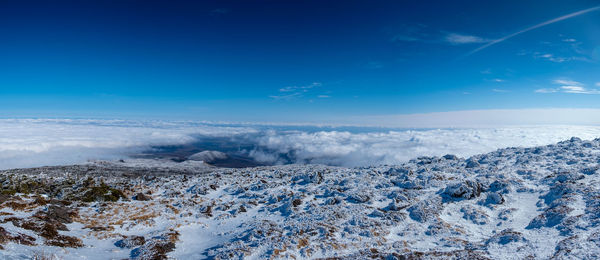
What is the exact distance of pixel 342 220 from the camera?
1695 centimetres

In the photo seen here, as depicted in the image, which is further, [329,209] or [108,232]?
[329,209]

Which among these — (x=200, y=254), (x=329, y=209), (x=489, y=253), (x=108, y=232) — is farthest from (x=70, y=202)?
(x=489, y=253)

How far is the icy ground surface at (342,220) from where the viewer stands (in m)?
12.6

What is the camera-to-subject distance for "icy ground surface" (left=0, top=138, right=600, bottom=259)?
12.6 meters

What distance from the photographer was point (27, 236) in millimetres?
12367

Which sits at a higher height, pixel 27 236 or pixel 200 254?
pixel 27 236

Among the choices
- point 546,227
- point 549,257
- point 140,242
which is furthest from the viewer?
point 140,242

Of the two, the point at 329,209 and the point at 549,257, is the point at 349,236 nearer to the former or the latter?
the point at 329,209

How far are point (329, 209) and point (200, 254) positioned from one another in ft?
31.4

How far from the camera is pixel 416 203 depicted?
18.9 m

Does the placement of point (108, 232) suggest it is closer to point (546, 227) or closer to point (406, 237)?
point (406, 237)

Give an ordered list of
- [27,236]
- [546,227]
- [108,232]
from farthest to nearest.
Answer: [108,232] < [546,227] < [27,236]


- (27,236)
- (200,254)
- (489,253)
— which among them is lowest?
(200,254)

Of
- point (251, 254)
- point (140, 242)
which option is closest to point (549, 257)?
point (251, 254)
